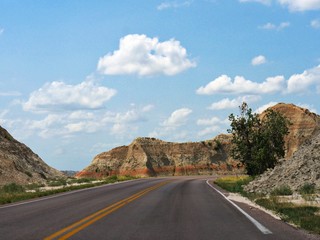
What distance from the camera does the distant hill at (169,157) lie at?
11531cm

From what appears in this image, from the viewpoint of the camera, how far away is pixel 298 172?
2580cm

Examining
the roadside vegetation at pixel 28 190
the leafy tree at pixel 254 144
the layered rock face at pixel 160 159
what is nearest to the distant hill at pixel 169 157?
the layered rock face at pixel 160 159

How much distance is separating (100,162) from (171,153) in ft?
65.2

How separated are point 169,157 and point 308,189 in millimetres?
101049

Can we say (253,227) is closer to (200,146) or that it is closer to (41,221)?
(41,221)

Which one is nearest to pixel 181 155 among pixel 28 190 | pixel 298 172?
pixel 28 190

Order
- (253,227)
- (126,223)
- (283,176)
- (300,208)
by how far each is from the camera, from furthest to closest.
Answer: (283,176) < (300,208) < (126,223) < (253,227)

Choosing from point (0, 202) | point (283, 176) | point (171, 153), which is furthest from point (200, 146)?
point (0, 202)

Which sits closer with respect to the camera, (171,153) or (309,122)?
(309,122)

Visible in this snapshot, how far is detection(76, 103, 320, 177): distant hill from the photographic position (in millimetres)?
115312

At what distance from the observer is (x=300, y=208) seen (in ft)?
48.4

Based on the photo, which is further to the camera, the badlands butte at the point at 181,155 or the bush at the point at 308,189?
the badlands butte at the point at 181,155

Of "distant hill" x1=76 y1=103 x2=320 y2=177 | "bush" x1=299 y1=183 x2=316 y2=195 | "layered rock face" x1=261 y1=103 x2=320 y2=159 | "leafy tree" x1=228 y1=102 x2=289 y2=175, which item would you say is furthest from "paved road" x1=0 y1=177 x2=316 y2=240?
"distant hill" x1=76 y1=103 x2=320 y2=177

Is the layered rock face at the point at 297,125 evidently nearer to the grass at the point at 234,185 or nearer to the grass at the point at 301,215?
the grass at the point at 234,185
